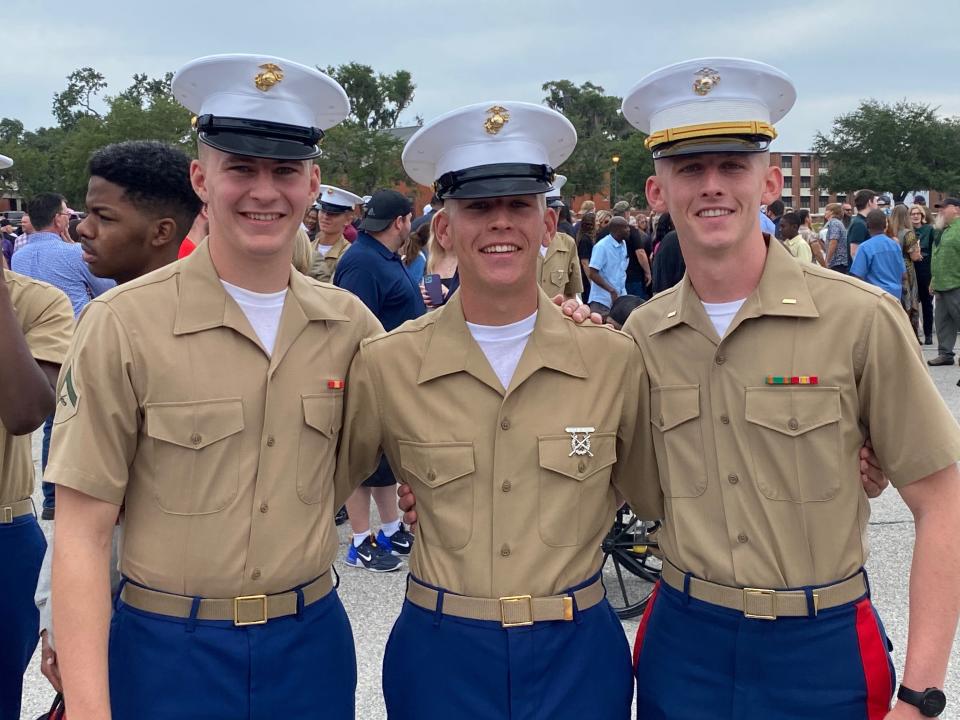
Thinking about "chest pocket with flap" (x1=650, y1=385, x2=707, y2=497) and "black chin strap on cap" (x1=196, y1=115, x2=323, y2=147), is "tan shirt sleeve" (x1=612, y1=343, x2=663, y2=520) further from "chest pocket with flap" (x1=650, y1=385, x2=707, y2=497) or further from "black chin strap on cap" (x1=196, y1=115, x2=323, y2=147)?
"black chin strap on cap" (x1=196, y1=115, x2=323, y2=147)

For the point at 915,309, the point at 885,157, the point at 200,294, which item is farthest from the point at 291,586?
the point at 885,157

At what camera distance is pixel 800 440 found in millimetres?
2170

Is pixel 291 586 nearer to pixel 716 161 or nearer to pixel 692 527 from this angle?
pixel 692 527

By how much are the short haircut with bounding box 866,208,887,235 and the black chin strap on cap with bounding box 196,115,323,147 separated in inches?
399

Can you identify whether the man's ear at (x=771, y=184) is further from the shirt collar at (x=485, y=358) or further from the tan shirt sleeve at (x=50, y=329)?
the tan shirt sleeve at (x=50, y=329)

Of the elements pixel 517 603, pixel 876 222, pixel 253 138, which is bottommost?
pixel 517 603

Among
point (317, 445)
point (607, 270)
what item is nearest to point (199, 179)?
point (317, 445)

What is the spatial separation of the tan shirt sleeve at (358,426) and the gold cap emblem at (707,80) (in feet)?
3.62

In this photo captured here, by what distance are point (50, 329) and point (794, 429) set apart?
2192 mm

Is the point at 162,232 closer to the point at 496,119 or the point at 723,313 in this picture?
the point at 496,119

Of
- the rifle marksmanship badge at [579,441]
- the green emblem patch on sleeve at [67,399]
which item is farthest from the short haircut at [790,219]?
the green emblem patch on sleeve at [67,399]

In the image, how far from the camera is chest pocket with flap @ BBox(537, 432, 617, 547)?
225cm

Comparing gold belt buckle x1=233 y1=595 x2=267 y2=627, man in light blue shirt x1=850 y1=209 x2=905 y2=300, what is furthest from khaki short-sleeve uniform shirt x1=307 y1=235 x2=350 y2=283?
man in light blue shirt x1=850 y1=209 x2=905 y2=300

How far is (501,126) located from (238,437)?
42.5 inches
